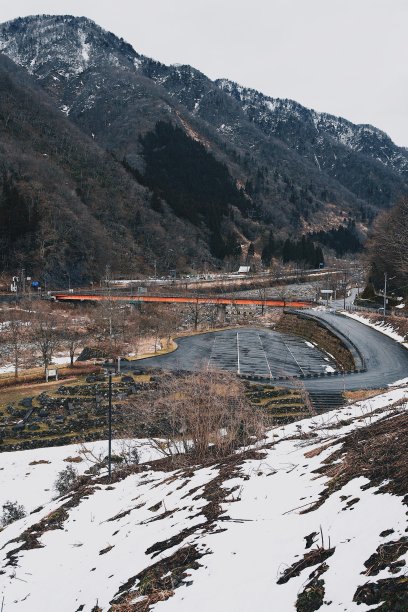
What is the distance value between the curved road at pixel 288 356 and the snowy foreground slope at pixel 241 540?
25228 millimetres

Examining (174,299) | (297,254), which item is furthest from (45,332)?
(297,254)

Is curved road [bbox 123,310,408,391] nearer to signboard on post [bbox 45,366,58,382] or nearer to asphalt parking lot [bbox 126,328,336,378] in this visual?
asphalt parking lot [bbox 126,328,336,378]

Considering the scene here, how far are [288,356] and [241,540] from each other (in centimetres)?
4640

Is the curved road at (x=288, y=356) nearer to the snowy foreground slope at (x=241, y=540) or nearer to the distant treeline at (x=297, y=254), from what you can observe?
the snowy foreground slope at (x=241, y=540)

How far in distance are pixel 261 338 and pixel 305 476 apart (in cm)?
5331

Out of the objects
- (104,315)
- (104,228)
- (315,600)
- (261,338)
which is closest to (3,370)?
(104,315)

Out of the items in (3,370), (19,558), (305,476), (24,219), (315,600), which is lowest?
(3,370)

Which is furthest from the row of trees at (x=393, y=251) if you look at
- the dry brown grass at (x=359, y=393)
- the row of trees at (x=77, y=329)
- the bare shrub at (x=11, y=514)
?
the bare shrub at (x=11, y=514)

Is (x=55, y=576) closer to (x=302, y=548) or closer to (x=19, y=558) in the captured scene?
(x=19, y=558)

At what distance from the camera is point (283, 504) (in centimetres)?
761

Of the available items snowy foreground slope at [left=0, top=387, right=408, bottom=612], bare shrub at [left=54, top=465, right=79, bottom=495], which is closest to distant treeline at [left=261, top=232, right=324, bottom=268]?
bare shrub at [left=54, top=465, right=79, bottom=495]

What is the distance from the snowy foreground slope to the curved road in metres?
25.2

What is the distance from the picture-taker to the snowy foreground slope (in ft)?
15.5

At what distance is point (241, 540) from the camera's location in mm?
6371
